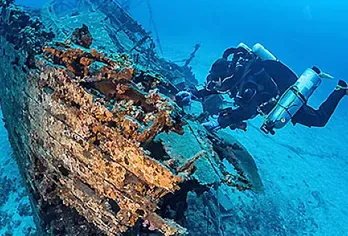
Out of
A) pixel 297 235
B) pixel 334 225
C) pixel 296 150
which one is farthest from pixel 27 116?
pixel 296 150

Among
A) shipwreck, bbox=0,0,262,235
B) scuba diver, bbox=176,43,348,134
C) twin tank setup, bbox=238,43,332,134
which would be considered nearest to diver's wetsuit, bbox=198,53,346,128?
scuba diver, bbox=176,43,348,134

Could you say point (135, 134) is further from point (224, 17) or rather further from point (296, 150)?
point (224, 17)

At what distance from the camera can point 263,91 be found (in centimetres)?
586

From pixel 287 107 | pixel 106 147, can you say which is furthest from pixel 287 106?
pixel 106 147

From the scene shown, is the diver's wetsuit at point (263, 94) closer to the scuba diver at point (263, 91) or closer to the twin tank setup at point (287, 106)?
the scuba diver at point (263, 91)

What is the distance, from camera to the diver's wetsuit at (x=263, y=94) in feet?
18.6

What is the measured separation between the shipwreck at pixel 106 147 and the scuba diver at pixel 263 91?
4.61 feet

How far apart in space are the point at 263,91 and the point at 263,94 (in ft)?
0.21

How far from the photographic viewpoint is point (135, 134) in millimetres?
2730

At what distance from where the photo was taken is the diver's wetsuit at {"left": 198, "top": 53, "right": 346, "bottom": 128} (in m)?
5.66

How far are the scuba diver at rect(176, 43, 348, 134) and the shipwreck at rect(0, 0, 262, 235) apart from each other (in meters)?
1.40

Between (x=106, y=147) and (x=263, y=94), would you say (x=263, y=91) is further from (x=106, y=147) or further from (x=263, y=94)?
(x=106, y=147)

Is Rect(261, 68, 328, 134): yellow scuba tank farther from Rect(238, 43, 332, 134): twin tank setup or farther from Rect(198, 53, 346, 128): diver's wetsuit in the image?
Rect(198, 53, 346, 128): diver's wetsuit

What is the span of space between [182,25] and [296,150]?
43865 millimetres
